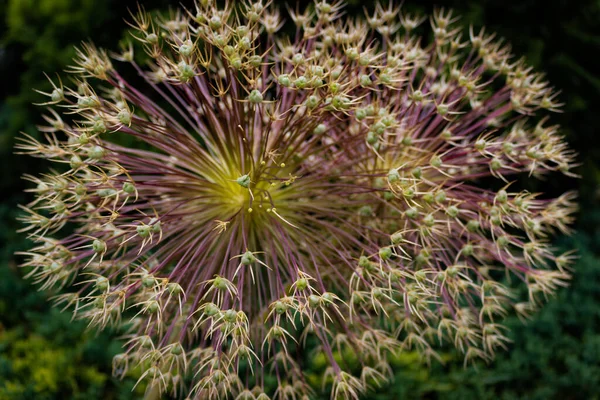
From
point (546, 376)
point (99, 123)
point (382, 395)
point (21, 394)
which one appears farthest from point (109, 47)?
point (546, 376)

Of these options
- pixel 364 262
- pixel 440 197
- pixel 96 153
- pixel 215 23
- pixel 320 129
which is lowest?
pixel 364 262

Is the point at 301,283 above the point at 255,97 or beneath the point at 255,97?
beneath

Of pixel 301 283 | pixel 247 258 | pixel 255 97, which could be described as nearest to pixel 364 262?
pixel 301 283

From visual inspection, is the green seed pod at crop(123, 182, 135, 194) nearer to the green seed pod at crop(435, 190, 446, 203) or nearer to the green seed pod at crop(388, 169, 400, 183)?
the green seed pod at crop(388, 169, 400, 183)

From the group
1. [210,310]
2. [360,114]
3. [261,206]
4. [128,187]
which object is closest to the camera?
[210,310]

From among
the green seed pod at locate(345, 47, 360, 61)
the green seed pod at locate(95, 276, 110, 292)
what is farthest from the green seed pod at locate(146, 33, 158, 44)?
the green seed pod at locate(95, 276, 110, 292)

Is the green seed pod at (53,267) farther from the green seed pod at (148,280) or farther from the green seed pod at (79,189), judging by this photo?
the green seed pod at (148,280)

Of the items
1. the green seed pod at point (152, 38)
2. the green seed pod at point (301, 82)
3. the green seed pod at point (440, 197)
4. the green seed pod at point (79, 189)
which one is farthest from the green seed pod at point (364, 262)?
the green seed pod at point (152, 38)

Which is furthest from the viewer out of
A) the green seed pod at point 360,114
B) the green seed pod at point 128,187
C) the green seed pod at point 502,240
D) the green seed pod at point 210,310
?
the green seed pod at point 502,240

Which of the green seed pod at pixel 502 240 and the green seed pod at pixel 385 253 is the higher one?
the green seed pod at pixel 502 240

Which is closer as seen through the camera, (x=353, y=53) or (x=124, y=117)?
(x=124, y=117)

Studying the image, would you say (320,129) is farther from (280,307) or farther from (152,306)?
(152,306)
